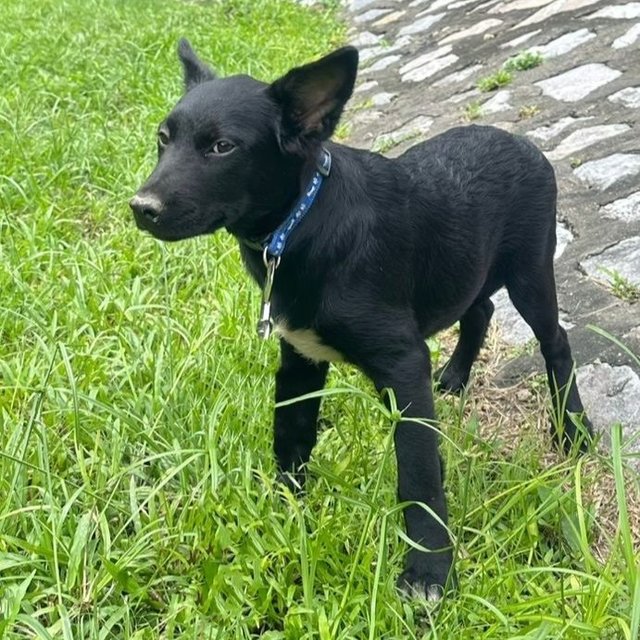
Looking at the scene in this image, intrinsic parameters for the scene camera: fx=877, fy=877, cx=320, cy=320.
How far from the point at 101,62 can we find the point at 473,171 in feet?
15.6

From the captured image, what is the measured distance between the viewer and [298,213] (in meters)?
2.28

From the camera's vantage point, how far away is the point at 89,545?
2184 millimetres

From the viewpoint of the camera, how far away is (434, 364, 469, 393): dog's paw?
10.6 ft

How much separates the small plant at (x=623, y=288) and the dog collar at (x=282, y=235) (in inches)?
60.2

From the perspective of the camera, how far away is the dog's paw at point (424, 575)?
220 centimetres

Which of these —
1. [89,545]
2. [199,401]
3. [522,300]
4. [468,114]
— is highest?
[89,545]

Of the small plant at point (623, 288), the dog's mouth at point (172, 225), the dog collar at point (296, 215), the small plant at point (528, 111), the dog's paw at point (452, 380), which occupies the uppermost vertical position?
the dog's mouth at point (172, 225)

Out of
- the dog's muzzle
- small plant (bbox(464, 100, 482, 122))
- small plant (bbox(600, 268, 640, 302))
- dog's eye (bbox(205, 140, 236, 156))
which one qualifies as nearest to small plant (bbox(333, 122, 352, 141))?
small plant (bbox(464, 100, 482, 122))

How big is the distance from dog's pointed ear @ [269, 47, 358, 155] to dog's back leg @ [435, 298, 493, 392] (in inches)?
46.2

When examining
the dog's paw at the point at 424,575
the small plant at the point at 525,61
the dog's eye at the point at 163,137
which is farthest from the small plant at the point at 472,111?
the dog's paw at the point at 424,575

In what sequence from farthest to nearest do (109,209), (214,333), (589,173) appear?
(109,209)
(589,173)
(214,333)

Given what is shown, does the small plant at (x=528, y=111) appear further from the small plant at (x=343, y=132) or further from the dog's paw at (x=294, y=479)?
the dog's paw at (x=294, y=479)

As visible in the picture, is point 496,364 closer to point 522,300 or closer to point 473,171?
point 522,300

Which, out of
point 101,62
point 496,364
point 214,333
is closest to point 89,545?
point 214,333
